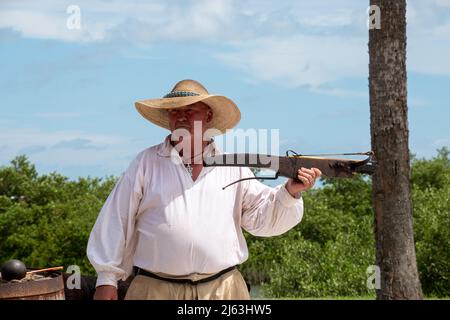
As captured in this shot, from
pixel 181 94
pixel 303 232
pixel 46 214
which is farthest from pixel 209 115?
pixel 46 214

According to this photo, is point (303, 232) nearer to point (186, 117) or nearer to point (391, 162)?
point (391, 162)

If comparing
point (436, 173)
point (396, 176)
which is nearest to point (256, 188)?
point (396, 176)

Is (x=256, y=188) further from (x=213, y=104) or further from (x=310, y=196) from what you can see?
(x=310, y=196)

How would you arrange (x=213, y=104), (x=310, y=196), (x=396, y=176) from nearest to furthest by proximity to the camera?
1. (x=213, y=104)
2. (x=396, y=176)
3. (x=310, y=196)

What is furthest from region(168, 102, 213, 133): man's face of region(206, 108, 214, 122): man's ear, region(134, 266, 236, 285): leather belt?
region(134, 266, 236, 285): leather belt

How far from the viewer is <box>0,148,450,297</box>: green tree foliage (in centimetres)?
1441

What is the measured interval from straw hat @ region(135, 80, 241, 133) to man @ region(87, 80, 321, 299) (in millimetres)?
21

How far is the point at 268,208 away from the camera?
4.48 metres

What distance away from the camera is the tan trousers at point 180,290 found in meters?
4.34

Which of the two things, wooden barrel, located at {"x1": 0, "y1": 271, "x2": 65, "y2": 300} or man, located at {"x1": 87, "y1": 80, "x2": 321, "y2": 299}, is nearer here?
man, located at {"x1": 87, "y1": 80, "x2": 321, "y2": 299}

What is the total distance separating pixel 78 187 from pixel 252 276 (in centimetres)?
597

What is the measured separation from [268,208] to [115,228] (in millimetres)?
836

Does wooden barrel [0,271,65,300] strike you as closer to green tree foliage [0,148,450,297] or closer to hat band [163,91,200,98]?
hat band [163,91,200,98]

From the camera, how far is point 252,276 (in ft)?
54.6
